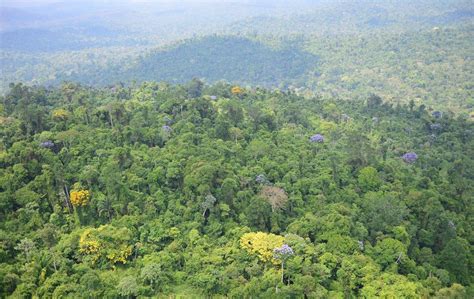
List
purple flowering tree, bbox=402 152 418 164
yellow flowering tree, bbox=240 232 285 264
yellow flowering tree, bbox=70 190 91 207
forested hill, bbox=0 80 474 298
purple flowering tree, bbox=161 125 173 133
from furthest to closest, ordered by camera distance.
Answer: purple flowering tree, bbox=402 152 418 164
purple flowering tree, bbox=161 125 173 133
yellow flowering tree, bbox=70 190 91 207
yellow flowering tree, bbox=240 232 285 264
forested hill, bbox=0 80 474 298

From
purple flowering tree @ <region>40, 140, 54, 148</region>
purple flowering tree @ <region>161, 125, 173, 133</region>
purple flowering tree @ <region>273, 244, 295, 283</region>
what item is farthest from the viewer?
purple flowering tree @ <region>161, 125, 173, 133</region>

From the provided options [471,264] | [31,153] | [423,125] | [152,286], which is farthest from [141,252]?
[423,125]

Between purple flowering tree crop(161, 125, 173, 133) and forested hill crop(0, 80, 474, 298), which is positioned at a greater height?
purple flowering tree crop(161, 125, 173, 133)

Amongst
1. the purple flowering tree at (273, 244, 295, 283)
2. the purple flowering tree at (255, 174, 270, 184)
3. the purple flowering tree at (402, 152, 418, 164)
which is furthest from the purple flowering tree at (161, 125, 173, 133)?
the purple flowering tree at (402, 152, 418, 164)

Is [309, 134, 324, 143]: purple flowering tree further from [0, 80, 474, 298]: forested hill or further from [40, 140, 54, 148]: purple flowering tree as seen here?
[40, 140, 54, 148]: purple flowering tree

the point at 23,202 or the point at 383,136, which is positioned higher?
the point at 23,202

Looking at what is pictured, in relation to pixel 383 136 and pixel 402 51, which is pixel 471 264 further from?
pixel 402 51
